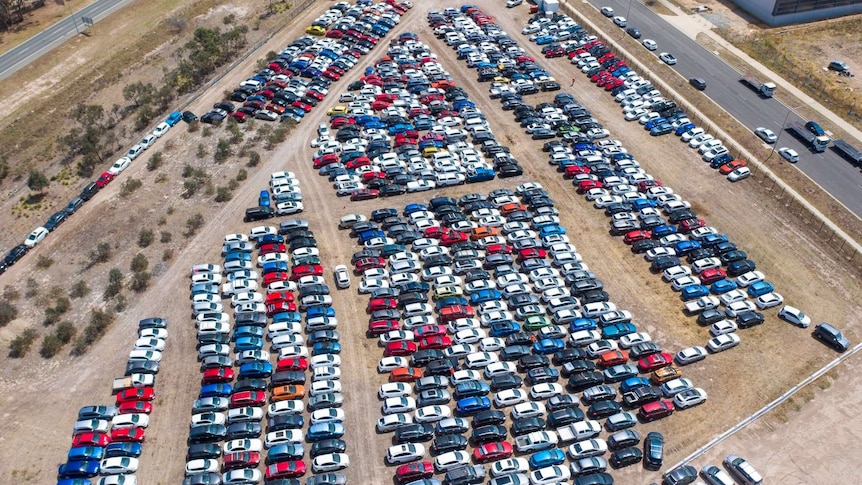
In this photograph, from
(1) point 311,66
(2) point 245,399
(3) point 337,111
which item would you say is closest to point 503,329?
(2) point 245,399

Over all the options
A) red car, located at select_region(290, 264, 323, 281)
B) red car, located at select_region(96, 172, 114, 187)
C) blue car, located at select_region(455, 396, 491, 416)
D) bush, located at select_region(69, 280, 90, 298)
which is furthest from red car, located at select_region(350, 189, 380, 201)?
blue car, located at select_region(455, 396, 491, 416)

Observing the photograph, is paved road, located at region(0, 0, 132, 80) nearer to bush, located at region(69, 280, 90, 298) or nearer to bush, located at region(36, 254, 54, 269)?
bush, located at region(36, 254, 54, 269)

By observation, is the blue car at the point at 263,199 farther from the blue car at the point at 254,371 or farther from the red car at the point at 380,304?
the blue car at the point at 254,371

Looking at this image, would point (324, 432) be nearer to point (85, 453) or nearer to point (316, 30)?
point (85, 453)

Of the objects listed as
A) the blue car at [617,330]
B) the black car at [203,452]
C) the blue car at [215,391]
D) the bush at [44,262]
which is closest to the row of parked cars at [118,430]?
the black car at [203,452]

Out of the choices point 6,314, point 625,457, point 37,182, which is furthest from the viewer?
point 37,182

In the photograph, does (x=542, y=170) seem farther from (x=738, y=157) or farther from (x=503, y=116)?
(x=738, y=157)
